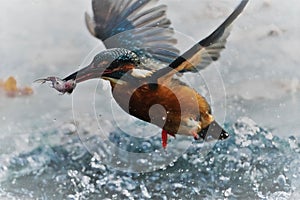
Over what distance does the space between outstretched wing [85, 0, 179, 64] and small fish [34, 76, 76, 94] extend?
0.46 ft

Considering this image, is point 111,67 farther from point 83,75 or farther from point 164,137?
point 164,137

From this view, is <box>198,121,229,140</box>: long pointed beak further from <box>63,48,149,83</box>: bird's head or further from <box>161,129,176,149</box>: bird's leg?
<box>63,48,149,83</box>: bird's head

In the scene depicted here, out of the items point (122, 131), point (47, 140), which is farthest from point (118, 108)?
point (47, 140)

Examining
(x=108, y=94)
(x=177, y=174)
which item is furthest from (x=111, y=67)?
(x=177, y=174)

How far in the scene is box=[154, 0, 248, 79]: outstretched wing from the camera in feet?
4.33

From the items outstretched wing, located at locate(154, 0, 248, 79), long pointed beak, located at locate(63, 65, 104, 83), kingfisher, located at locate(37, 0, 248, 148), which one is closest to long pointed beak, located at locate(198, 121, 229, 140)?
kingfisher, located at locate(37, 0, 248, 148)

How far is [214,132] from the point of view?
4.51 feet

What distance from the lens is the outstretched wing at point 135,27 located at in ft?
4.39

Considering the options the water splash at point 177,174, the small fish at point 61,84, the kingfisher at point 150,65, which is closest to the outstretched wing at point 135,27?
the kingfisher at point 150,65

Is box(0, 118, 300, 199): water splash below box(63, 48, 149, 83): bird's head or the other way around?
below

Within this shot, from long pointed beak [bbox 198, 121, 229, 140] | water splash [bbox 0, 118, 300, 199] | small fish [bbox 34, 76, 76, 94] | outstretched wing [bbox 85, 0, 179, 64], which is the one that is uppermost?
outstretched wing [bbox 85, 0, 179, 64]

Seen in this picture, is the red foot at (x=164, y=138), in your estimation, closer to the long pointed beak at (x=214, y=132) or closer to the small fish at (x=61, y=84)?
the long pointed beak at (x=214, y=132)

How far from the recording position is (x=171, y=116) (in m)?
1.35

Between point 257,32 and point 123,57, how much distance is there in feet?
1.16
